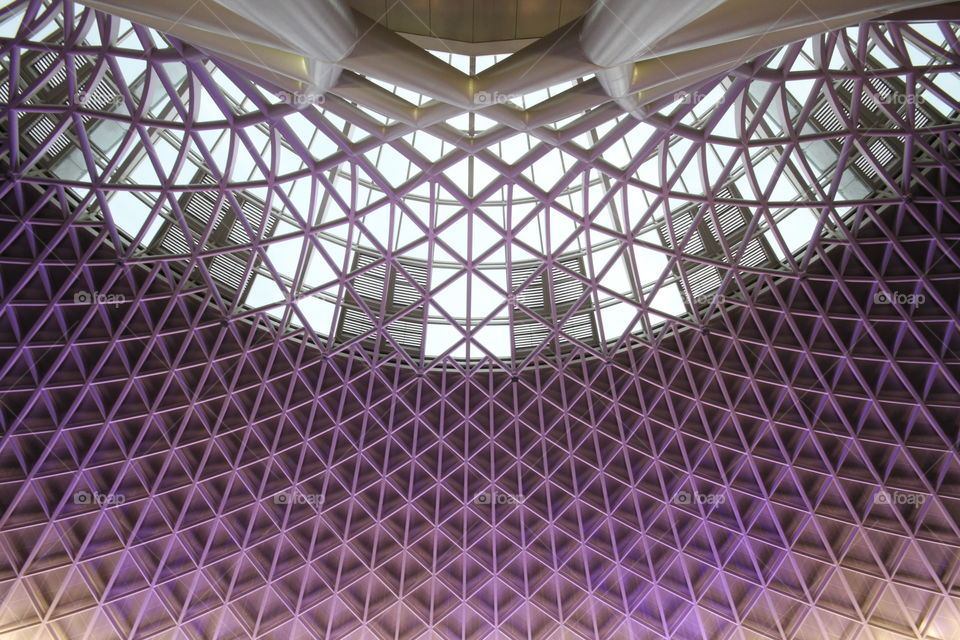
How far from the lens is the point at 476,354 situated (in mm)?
35812

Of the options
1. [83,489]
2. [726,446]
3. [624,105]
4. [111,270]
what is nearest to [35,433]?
[83,489]

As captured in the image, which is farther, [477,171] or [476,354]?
[476,354]

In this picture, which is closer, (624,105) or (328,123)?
(624,105)

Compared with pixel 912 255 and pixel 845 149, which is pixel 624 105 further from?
pixel 912 255

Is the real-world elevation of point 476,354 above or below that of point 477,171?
below

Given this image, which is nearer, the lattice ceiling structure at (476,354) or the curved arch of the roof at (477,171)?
the curved arch of the roof at (477,171)

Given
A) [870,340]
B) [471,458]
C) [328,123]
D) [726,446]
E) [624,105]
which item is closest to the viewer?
[624,105]

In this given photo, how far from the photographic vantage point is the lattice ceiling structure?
24859mm

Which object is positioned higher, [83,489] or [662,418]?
[662,418]

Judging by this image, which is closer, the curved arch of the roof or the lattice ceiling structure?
the curved arch of the roof

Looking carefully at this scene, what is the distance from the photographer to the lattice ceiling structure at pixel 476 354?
24859 mm

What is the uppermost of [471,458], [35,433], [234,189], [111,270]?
[234,189]

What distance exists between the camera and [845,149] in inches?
963

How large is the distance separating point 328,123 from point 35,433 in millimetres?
19579
